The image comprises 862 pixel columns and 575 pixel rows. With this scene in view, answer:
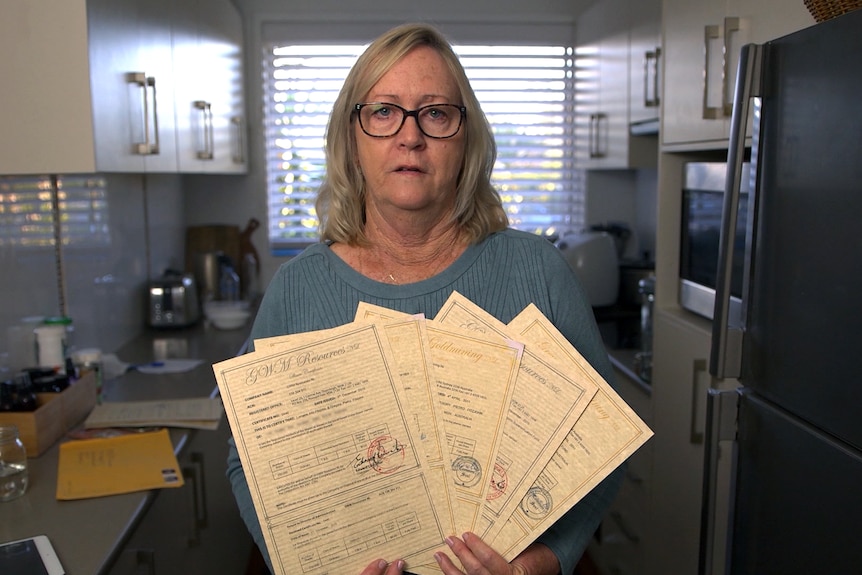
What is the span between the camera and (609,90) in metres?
3.29

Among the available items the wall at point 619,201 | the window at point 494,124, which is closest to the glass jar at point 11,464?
the window at point 494,124

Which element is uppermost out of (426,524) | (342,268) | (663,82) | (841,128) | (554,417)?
(663,82)

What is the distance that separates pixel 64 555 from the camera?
51.7 inches

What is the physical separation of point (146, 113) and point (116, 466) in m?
0.90

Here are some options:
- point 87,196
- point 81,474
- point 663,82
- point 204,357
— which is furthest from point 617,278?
point 81,474

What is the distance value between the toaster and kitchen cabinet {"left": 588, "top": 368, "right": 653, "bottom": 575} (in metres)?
1.71

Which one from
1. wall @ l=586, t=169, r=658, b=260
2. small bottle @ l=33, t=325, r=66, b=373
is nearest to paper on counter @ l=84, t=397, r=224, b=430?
small bottle @ l=33, t=325, r=66, b=373

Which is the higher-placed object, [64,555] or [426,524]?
[426,524]

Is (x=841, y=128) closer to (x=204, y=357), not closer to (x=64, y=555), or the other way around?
(x=64, y=555)

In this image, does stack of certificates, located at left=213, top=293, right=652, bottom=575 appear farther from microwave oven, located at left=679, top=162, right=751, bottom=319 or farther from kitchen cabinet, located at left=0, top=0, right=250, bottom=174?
microwave oven, located at left=679, top=162, right=751, bottom=319

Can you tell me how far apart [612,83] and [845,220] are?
7.62ft

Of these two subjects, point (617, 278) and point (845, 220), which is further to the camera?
point (617, 278)

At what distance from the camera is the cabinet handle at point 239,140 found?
348 centimetres

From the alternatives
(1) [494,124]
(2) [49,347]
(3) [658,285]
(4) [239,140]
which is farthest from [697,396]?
(4) [239,140]
